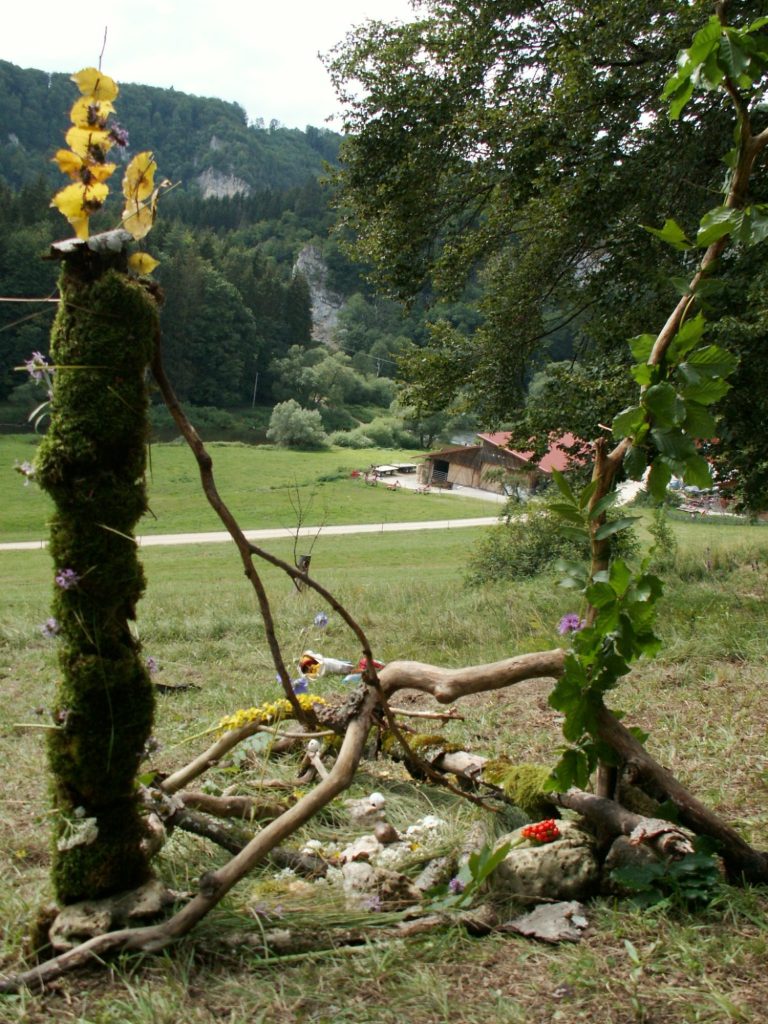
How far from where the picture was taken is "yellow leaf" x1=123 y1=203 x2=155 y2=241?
94.9 inches

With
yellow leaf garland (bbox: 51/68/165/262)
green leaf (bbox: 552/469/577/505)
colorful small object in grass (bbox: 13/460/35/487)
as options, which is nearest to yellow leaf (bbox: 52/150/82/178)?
yellow leaf garland (bbox: 51/68/165/262)

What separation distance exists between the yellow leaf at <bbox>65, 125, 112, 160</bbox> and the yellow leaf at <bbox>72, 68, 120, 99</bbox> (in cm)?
9

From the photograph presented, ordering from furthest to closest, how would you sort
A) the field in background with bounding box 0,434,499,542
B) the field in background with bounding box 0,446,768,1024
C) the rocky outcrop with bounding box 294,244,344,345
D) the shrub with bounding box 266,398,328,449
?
1. the rocky outcrop with bounding box 294,244,344,345
2. the shrub with bounding box 266,398,328,449
3. the field in background with bounding box 0,434,499,542
4. the field in background with bounding box 0,446,768,1024

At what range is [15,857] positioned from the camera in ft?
10.2

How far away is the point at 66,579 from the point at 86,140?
1.22 metres

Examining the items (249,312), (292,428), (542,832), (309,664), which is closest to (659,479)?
(542,832)

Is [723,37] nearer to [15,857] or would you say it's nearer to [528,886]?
[528,886]

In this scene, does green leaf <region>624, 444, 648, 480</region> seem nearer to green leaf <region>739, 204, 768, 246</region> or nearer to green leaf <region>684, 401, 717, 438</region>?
green leaf <region>684, 401, 717, 438</region>

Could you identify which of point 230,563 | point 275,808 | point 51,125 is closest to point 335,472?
point 230,563

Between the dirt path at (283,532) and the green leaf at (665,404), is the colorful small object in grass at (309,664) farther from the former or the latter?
the dirt path at (283,532)

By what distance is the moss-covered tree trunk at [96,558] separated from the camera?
2.40m

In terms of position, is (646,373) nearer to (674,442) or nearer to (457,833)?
(674,442)

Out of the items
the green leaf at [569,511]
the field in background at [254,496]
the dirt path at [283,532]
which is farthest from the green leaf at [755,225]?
the field in background at [254,496]

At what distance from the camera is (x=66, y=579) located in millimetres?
2389
